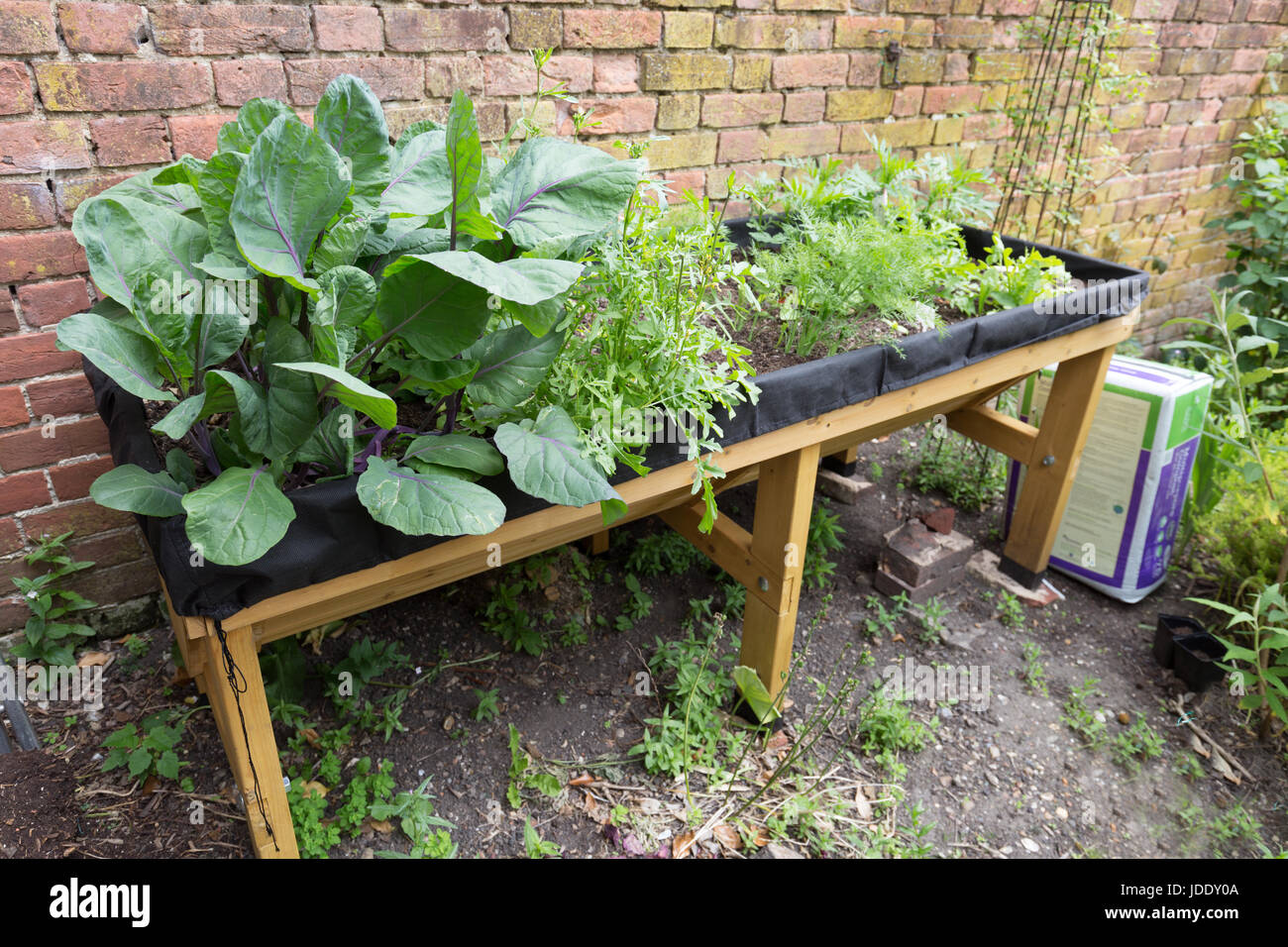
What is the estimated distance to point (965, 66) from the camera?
125 inches

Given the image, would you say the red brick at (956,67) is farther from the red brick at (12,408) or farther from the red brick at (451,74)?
the red brick at (12,408)

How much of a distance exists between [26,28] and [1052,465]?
116 inches

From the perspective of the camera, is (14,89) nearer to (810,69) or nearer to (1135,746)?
(810,69)

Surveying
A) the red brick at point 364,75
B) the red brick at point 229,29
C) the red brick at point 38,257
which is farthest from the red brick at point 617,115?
the red brick at point 38,257

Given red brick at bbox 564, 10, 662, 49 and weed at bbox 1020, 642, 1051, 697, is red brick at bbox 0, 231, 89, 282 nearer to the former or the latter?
red brick at bbox 564, 10, 662, 49

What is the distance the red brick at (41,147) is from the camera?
5.39 feet

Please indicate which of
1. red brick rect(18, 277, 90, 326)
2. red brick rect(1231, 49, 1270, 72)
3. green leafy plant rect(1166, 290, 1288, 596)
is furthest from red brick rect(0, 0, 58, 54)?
red brick rect(1231, 49, 1270, 72)

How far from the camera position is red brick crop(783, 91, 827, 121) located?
2.74 meters

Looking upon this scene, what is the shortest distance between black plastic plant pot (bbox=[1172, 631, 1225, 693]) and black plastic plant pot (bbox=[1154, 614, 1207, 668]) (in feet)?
0.05

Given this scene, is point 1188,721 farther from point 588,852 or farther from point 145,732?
point 145,732

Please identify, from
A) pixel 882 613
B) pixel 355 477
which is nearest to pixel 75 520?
pixel 355 477

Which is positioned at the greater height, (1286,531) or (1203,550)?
(1286,531)
